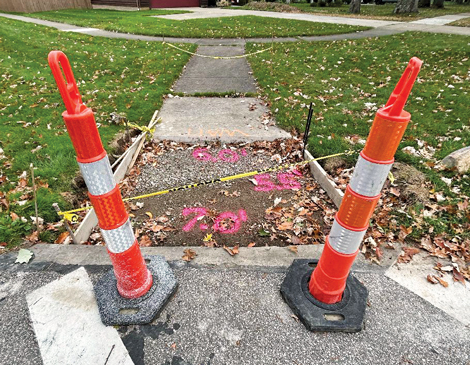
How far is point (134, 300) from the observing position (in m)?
2.60

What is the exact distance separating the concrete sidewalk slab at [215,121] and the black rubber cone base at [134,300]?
10.9ft

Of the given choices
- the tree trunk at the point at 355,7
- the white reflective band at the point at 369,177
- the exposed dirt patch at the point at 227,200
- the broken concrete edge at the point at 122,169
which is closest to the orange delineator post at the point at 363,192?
the white reflective band at the point at 369,177

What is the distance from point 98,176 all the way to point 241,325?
1739 millimetres

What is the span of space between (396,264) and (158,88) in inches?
275

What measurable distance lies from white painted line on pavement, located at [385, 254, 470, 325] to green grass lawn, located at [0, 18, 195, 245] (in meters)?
4.01

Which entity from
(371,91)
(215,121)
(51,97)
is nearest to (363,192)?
(215,121)

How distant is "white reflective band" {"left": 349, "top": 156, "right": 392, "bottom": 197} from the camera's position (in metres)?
1.86

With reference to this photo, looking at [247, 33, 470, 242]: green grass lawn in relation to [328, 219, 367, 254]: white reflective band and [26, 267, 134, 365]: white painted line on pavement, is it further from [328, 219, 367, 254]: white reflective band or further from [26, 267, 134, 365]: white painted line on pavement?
[26, 267, 134, 365]: white painted line on pavement

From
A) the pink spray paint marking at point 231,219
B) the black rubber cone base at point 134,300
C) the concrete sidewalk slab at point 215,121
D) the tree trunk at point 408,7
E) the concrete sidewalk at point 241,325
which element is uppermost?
A: the tree trunk at point 408,7

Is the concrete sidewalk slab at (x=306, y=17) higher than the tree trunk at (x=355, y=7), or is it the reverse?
the tree trunk at (x=355, y=7)

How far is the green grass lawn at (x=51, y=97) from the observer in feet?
13.0

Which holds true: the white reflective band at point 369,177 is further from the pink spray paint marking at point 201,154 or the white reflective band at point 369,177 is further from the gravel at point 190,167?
the pink spray paint marking at point 201,154

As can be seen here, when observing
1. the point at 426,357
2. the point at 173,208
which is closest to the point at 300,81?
A: the point at 173,208

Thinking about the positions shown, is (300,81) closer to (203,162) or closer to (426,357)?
(203,162)
